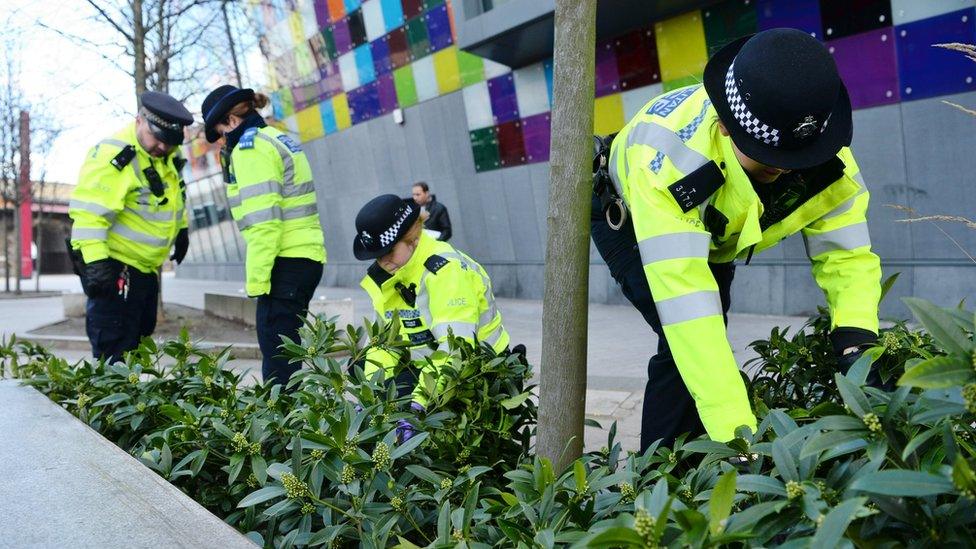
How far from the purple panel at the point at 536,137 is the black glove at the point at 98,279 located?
652 cm

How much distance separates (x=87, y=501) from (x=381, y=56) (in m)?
11.9

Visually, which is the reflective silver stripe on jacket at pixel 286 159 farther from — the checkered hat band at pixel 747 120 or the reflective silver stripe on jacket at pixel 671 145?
the checkered hat band at pixel 747 120

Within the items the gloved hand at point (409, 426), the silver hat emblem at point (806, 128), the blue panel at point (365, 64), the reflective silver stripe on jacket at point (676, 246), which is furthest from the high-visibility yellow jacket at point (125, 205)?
the blue panel at point (365, 64)

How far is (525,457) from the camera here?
232cm

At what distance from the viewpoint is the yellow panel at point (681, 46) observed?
324 inches

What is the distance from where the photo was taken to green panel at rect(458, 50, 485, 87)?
36.2ft

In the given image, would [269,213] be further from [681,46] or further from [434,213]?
[434,213]

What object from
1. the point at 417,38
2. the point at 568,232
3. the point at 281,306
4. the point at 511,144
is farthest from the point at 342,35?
the point at 568,232

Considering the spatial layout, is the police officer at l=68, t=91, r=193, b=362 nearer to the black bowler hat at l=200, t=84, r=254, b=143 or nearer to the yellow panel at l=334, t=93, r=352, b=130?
the black bowler hat at l=200, t=84, r=254, b=143

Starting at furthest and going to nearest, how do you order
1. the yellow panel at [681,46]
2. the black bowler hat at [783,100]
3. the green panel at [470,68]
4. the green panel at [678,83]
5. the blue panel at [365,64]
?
the blue panel at [365,64]
the green panel at [470,68]
the green panel at [678,83]
the yellow panel at [681,46]
the black bowler hat at [783,100]

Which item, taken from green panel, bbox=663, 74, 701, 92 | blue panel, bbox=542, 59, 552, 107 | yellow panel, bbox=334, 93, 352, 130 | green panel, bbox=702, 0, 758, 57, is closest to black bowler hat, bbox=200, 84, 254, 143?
green panel, bbox=702, 0, 758, 57

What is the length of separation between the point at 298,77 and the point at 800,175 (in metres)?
14.4

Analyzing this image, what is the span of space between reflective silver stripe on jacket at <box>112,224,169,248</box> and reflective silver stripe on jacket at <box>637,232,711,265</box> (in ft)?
12.5

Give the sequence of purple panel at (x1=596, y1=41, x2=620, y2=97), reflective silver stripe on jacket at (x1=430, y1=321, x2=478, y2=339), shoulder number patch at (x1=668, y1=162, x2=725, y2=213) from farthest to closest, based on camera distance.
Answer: purple panel at (x1=596, y1=41, x2=620, y2=97) < reflective silver stripe on jacket at (x1=430, y1=321, x2=478, y2=339) < shoulder number patch at (x1=668, y1=162, x2=725, y2=213)
